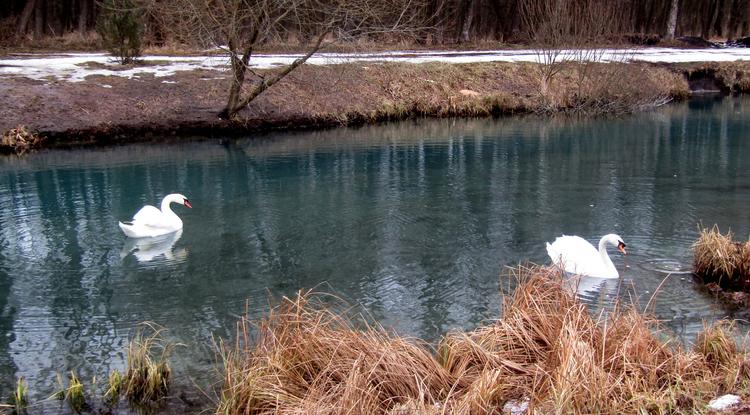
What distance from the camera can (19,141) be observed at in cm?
2205

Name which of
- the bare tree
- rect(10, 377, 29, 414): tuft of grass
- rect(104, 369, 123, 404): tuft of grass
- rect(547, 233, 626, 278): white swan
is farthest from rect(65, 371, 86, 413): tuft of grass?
the bare tree

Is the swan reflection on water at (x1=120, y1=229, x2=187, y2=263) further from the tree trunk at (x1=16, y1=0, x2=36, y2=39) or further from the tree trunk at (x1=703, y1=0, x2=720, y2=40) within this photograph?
the tree trunk at (x1=703, y1=0, x2=720, y2=40)

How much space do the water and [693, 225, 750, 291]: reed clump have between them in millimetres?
309

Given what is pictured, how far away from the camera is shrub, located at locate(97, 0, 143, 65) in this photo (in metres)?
27.6

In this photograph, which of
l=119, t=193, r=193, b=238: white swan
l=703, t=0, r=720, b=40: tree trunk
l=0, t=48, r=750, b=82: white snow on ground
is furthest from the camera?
l=703, t=0, r=720, b=40: tree trunk

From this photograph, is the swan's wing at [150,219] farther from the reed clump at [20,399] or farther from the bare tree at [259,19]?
the bare tree at [259,19]

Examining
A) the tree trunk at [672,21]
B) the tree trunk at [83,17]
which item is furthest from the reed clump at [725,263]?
the tree trunk at [672,21]

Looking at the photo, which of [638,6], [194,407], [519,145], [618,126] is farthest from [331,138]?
[638,6]

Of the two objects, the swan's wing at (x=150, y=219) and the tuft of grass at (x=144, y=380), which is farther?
the swan's wing at (x=150, y=219)

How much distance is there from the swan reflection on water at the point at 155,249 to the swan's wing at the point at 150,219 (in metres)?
0.25

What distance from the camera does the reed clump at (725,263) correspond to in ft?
33.4

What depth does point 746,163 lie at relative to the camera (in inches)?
739

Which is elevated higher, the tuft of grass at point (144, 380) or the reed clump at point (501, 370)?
the reed clump at point (501, 370)

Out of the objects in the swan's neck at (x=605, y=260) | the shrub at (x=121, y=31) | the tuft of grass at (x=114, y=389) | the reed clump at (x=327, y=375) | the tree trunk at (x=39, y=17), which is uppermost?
the tree trunk at (x=39, y=17)
